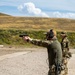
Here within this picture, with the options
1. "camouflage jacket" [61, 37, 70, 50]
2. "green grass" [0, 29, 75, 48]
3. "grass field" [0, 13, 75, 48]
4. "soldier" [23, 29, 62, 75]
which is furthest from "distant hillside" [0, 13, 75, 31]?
"soldier" [23, 29, 62, 75]

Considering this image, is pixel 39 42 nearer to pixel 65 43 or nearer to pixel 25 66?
pixel 65 43

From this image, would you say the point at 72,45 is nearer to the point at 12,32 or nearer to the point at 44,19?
the point at 12,32

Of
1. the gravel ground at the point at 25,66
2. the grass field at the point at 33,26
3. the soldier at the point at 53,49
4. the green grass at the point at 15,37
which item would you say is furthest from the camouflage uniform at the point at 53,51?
the grass field at the point at 33,26

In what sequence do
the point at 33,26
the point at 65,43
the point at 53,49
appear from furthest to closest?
the point at 33,26, the point at 65,43, the point at 53,49

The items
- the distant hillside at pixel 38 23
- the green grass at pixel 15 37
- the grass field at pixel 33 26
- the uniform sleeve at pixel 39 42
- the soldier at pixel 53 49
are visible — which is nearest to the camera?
the uniform sleeve at pixel 39 42

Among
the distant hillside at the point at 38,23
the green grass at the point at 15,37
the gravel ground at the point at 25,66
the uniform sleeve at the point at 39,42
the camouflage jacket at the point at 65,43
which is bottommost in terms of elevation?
the green grass at the point at 15,37

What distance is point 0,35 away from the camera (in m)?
53.6

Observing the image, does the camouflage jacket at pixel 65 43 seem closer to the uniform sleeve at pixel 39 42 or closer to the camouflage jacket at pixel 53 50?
the camouflage jacket at pixel 53 50

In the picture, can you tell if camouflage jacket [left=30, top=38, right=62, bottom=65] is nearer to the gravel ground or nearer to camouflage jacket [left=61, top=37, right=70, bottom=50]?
camouflage jacket [left=61, top=37, right=70, bottom=50]

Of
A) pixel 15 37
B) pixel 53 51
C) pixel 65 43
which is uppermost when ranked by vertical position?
pixel 53 51

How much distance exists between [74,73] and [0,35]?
3660cm

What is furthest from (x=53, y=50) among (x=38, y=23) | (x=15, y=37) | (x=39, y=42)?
(x=38, y=23)

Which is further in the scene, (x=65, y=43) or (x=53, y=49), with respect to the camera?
(x=65, y=43)

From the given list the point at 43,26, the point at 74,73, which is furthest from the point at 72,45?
the point at 74,73
